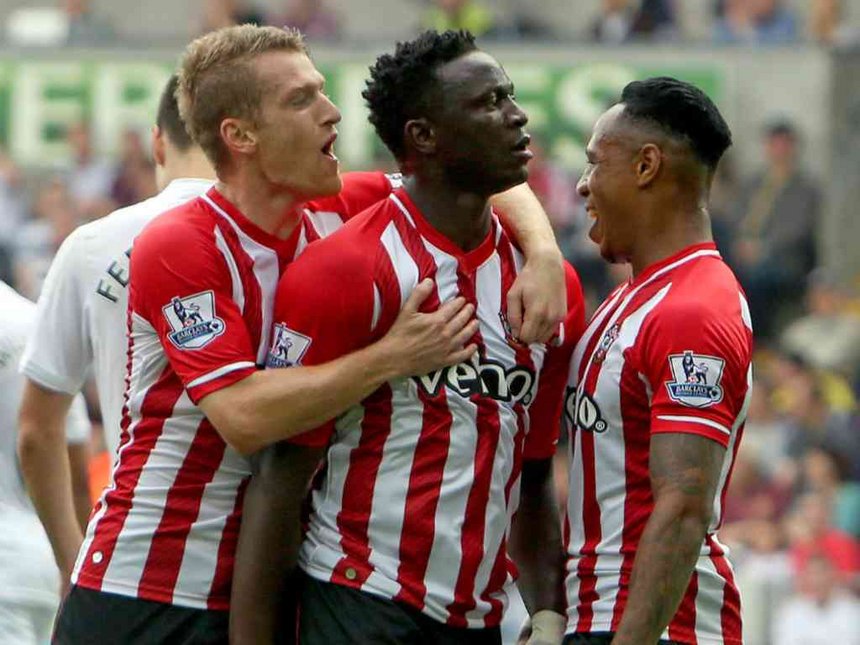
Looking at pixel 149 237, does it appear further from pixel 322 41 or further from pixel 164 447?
pixel 322 41

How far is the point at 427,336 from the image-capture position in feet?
15.0

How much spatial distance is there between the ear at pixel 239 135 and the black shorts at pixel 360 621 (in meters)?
1.05

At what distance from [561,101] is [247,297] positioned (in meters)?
10.9

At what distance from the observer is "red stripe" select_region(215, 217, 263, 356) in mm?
4781

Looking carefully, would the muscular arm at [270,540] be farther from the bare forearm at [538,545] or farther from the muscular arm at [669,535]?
the muscular arm at [669,535]

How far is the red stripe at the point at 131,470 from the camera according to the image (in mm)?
4844

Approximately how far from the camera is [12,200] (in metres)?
16.0

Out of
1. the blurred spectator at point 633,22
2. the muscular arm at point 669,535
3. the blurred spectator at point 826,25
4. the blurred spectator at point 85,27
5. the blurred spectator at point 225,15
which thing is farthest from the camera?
the blurred spectator at point 225,15

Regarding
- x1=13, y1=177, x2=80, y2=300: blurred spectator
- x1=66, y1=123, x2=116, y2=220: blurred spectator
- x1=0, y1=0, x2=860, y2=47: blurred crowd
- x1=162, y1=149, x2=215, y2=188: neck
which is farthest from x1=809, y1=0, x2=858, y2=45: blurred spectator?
x1=162, y1=149, x2=215, y2=188: neck

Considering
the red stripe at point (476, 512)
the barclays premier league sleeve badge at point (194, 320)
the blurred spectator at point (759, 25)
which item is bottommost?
the blurred spectator at point (759, 25)

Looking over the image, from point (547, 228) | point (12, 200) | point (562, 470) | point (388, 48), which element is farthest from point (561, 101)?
point (547, 228)

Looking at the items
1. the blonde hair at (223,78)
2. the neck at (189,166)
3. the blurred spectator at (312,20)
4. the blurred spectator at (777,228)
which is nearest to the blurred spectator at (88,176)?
the blurred spectator at (312,20)

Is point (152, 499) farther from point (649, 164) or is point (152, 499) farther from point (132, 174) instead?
point (132, 174)

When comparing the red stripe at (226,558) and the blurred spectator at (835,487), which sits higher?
the red stripe at (226,558)
